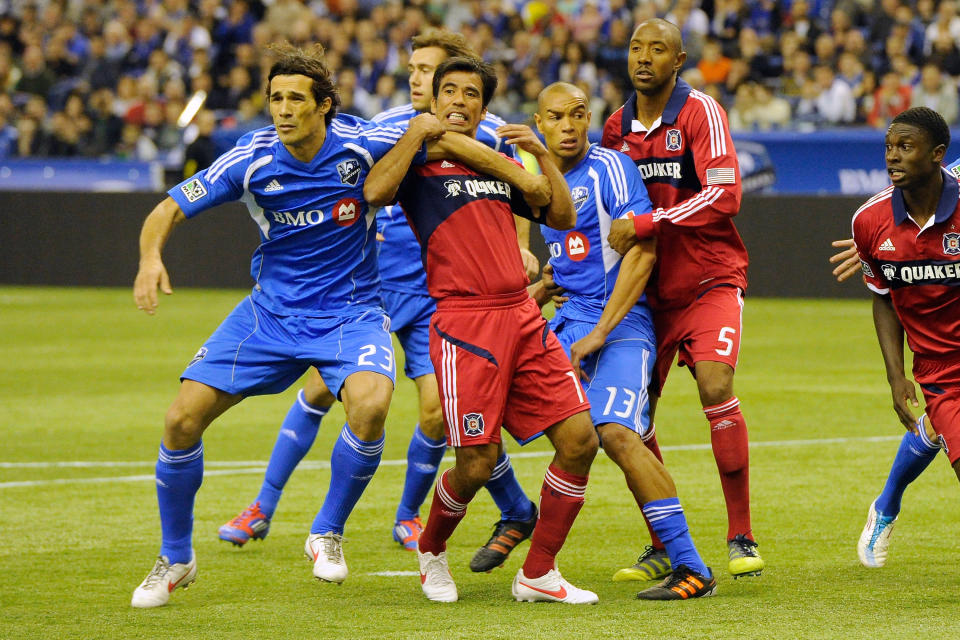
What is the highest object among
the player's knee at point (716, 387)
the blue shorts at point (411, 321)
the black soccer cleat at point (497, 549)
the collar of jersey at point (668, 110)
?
the collar of jersey at point (668, 110)

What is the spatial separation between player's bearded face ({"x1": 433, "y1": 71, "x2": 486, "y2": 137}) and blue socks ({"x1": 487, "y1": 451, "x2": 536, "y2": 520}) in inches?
64.0

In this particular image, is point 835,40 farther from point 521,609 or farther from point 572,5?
point 521,609

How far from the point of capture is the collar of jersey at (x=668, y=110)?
6512 millimetres

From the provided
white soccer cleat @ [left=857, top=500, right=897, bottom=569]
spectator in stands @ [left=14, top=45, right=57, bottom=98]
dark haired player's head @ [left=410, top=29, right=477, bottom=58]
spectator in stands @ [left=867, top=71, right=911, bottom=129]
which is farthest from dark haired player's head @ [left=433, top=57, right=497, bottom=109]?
spectator in stands @ [left=14, top=45, right=57, bottom=98]

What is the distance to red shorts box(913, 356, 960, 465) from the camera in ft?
19.3

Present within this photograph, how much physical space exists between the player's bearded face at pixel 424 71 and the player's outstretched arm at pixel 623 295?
5.73 feet

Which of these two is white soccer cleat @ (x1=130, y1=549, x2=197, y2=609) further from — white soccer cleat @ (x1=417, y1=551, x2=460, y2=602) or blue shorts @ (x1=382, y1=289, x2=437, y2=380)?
blue shorts @ (x1=382, y1=289, x2=437, y2=380)

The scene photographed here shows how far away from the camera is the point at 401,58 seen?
23859 millimetres

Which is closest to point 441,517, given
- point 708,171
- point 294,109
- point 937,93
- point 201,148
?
point 294,109

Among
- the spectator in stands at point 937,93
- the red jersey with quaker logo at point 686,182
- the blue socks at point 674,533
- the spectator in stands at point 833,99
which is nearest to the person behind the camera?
the blue socks at point 674,533

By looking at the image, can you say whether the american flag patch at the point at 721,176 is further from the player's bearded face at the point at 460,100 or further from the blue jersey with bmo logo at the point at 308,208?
the blue jersey with bmo logo at the point at 308,208

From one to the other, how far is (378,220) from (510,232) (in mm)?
1927

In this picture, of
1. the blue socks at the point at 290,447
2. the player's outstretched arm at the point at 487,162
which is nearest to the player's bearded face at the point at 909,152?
the player's outstretched arm at the point at 487,162

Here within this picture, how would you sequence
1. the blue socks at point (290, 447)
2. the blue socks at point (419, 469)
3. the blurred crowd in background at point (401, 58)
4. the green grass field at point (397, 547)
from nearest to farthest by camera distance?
the green grass field at point (397, 547) < the blue socks at point (419, 469) < the blue socks at point (290, 447) < the blurred crowd in background at point (401, 58)
